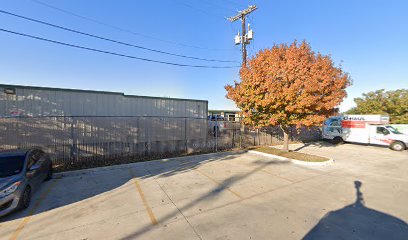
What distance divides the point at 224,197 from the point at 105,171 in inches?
242

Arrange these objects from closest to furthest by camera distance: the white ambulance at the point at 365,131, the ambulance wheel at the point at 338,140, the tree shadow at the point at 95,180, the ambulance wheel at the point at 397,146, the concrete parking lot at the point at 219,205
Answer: the concrete parking lot at the point at 219,205 → the tree shadow at the point at 95,180 → the ambulance wheel at the point at 397,146 → the white ambulance at the point at 365,131 → the ambulance wheel at the point at 338,140

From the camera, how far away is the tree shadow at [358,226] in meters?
3.54

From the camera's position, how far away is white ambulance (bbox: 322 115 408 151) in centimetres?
1365

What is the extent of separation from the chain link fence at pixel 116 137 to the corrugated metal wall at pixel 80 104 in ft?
5.32

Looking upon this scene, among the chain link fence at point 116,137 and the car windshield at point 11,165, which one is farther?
the chain link fence at point 116,137

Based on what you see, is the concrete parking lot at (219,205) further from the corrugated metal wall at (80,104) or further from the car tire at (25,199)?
the corrugated metal wall at (80,104)

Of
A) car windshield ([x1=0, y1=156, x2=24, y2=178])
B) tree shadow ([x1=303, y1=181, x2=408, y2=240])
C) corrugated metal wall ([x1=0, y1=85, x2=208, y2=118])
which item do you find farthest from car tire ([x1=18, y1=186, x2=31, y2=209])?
corrugated metal wall ([x1=0, y1=85, x2=208, y2=118])

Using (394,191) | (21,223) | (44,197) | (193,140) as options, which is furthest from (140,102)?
(394,191)

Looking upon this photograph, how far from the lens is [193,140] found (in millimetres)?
12711

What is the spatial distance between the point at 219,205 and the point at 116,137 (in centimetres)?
887

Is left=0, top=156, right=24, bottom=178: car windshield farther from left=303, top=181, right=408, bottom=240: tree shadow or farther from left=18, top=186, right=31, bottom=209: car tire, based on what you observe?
left=303, top=181, right=408, bottom=240: tree shadow

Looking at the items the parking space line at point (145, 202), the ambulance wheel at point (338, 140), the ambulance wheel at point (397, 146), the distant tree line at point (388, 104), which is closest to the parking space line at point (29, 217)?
the parking space line at point (145, 202)

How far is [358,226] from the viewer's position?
12.7 feet

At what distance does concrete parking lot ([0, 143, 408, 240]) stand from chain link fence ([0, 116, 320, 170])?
203 cm
